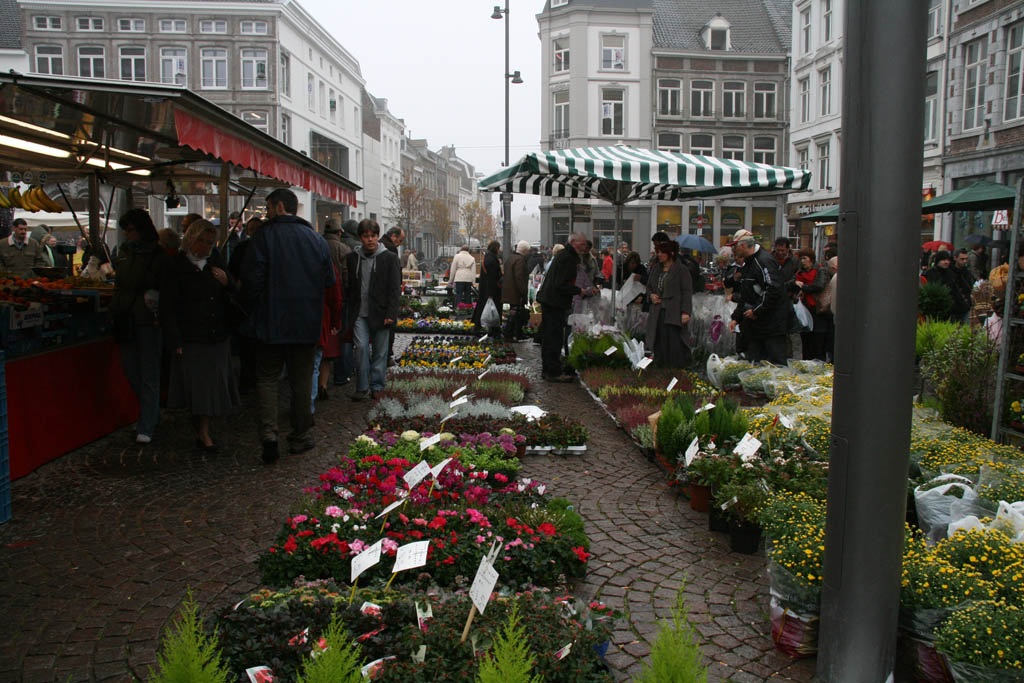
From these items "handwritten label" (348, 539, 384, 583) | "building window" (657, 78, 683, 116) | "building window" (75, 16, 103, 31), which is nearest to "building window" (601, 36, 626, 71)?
"building window" (657, 78, 683, 116)

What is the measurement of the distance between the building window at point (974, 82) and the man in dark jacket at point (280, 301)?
2381cm

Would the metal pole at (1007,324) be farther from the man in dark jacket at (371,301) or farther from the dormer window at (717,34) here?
the dormer window at (717,34)

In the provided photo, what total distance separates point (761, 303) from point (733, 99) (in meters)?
40.4

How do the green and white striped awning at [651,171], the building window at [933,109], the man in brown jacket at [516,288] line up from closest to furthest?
the green and white striped awning at [651,171]
the man in brown jacket at [516,288]
the building window at [933,109]

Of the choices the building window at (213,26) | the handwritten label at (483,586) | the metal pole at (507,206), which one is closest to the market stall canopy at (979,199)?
the handwritten label at (483,586)

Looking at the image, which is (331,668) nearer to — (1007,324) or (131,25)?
(1007,324)

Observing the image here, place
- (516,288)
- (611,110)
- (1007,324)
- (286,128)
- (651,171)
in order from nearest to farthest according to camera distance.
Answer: (1007,324) → (651,171) → (516,288) → (286,128) → (611,110)

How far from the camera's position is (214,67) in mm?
43562

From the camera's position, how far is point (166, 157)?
31.2ft

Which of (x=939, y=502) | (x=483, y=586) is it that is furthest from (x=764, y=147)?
(x=483, y=586)

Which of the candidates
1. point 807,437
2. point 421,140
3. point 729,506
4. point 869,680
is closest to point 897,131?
point 869,680

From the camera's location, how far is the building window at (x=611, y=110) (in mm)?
44656

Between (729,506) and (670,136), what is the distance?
142ft

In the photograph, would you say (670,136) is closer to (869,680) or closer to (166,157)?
(166,157)
